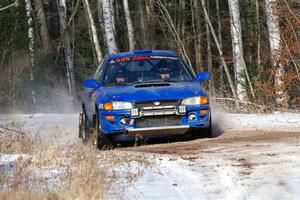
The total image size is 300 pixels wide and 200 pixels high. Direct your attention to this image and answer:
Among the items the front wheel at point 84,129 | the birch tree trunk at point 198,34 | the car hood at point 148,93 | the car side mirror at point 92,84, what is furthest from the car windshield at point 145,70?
the birch tree trunk at point 198,34

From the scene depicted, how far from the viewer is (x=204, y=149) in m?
10.7

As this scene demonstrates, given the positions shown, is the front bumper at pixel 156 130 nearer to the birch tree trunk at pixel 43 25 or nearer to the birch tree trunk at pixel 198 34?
the birch tree trunk at pixel 198 34

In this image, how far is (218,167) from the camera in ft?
28.5

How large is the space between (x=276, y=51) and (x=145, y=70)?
7811 mm

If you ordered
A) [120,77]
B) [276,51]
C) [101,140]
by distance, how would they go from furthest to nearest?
[276,51] → [120,77] → [101,140]

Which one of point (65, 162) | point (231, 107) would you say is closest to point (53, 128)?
point (231, 107)

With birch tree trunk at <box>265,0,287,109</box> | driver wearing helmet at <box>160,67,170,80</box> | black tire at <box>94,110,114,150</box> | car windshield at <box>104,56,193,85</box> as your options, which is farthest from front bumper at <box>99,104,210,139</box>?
birch tree trunk at <box>265,0,287,109</box>

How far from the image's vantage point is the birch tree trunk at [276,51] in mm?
19297

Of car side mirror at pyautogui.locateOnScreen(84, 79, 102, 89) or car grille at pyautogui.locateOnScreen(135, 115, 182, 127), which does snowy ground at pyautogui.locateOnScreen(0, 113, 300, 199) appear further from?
car side mirror at pyautogui.locateOnScreen(84, 79, 102, 89)

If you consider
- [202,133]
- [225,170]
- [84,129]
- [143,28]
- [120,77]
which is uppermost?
[120,77]

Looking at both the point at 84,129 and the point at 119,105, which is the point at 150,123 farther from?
the point at 84,129

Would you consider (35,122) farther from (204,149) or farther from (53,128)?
(204,149)

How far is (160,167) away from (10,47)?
18.6 meters

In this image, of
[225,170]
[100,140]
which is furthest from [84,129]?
[225,170]
